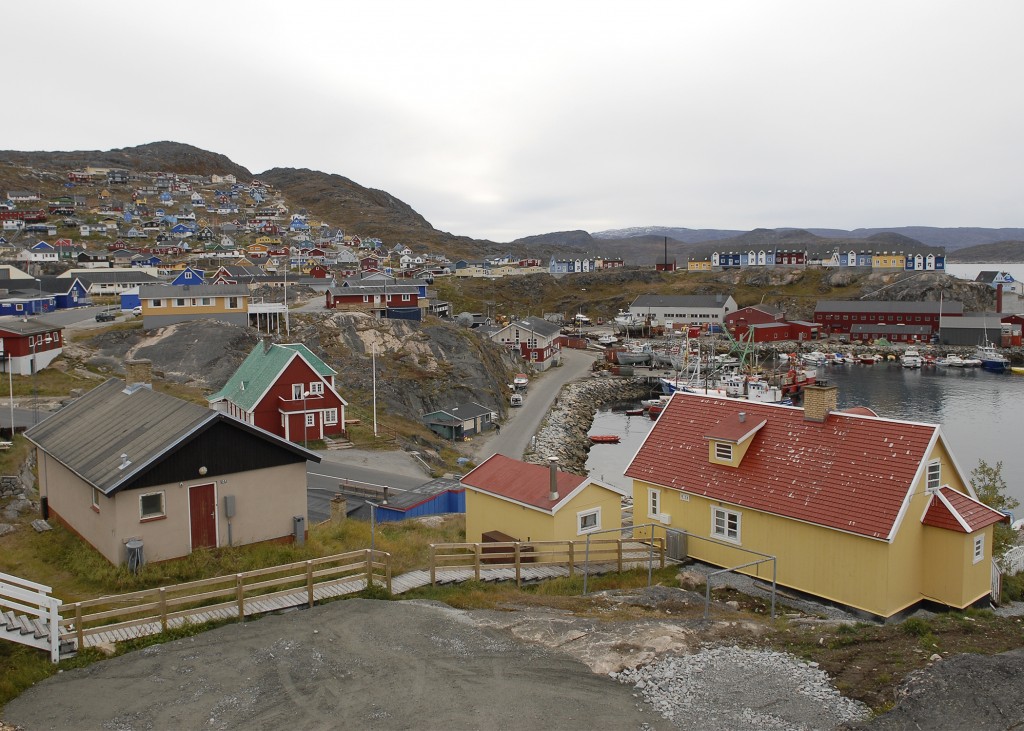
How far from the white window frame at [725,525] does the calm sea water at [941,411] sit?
2468 centimetres

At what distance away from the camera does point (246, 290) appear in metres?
59.3

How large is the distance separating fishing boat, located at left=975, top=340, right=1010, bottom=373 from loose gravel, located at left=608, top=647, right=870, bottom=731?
A: 328ft

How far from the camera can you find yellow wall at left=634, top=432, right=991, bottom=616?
17125 mm

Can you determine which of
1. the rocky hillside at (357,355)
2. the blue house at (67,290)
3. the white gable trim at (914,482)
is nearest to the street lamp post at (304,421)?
the rocky hillside at (357,355)

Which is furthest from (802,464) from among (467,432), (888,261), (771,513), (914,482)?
(888,261)

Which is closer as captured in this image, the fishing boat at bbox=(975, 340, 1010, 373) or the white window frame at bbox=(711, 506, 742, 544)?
the white window frame at bbox=(711, 506, 742, 544)

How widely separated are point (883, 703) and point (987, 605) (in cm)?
1096

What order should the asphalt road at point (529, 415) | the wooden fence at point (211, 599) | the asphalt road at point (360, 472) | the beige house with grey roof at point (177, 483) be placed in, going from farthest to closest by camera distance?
the asphalt road at point (529, 415)
the asphalt road at point (360, 472)
the beige house with grey roof at point (177, 483)
the wooden fence at point (211, 599)

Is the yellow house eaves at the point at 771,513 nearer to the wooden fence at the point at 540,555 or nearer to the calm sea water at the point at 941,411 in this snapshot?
the wooden fence at the point at 540,555

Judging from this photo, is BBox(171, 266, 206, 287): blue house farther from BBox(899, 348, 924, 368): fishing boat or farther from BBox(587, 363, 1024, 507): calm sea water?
BBox(899, 348, 924, 368): fishing boat

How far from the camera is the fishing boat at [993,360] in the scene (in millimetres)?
94125

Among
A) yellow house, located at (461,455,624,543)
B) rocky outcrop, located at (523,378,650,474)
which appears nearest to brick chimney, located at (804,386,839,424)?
yellow house, located at (461,455,624,543)

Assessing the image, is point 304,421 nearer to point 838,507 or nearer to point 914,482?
point 838,507

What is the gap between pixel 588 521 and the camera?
2105 centimetres
